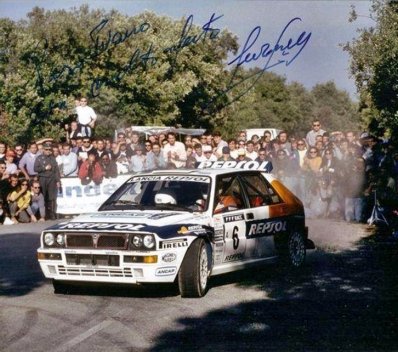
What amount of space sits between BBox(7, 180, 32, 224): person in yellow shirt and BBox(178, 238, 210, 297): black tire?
10662mm

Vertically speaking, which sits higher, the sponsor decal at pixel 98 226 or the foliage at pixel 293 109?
the foliage at pixel 293 109

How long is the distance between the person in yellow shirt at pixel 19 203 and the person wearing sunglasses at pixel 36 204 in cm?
15

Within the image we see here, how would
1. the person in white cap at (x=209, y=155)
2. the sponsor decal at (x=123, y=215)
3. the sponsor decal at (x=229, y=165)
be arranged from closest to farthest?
1. the sponsor decal at (x=123, y=215)
2. the sponsor decal at (x=229, y=165)
3. the person in white cap at (x=209, y=155)

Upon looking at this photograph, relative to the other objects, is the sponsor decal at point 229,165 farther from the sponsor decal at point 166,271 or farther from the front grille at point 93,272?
the front grille at point 93,272

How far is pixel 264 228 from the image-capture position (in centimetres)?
1069

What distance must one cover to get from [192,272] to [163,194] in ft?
4.67

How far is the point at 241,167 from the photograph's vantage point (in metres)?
11.5

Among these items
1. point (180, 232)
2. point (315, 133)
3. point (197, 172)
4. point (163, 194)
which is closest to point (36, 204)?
point (315, 133)

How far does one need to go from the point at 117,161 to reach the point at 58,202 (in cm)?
176

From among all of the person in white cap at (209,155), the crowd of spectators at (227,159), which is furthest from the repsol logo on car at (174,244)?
the person in white cap at (209,155)

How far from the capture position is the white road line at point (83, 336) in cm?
669

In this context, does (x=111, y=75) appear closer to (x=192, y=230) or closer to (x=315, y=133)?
(x=315, y=133)

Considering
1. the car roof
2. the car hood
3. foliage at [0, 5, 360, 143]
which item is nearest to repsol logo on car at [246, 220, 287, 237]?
the car roof

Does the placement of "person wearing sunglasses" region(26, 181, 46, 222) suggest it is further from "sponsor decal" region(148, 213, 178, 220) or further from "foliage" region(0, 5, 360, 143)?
"sponsor decal" region(148, 213, 178, 220)
